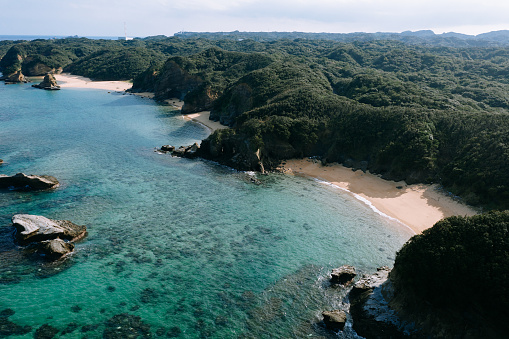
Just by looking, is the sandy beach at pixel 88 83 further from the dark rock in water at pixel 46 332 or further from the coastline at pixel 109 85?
the dark rock in water at pixel 46 332

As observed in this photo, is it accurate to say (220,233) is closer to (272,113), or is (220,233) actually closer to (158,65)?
(272,113)

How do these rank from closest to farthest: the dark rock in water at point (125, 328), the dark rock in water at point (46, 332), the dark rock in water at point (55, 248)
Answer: the dark rock in water at point (46, 332), the dark rock in water at point (125, 328), the dark rock in water at point (55, 248)

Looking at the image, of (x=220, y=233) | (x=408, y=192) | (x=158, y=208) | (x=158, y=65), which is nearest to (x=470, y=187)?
(x=408, y=192)

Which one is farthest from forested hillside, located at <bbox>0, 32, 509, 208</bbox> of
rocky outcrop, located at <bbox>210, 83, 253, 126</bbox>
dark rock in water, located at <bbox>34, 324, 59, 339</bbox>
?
dark rock in water, located at <bbox>34, 324, 59, 339</bbox>

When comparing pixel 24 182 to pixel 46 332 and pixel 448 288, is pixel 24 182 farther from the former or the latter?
pixel 448 288

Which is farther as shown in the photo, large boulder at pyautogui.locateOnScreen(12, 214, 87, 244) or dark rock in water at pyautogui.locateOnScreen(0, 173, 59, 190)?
dark rock in water at pyautogui.locateOnScreen(0, 173, 59, 190)

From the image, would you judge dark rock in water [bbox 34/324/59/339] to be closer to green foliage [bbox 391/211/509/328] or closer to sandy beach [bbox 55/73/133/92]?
green foliage [bbox 391/211/509/328]

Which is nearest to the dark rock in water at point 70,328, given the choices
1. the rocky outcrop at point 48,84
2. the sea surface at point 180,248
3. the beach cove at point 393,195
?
the sea surface at point 180,248
